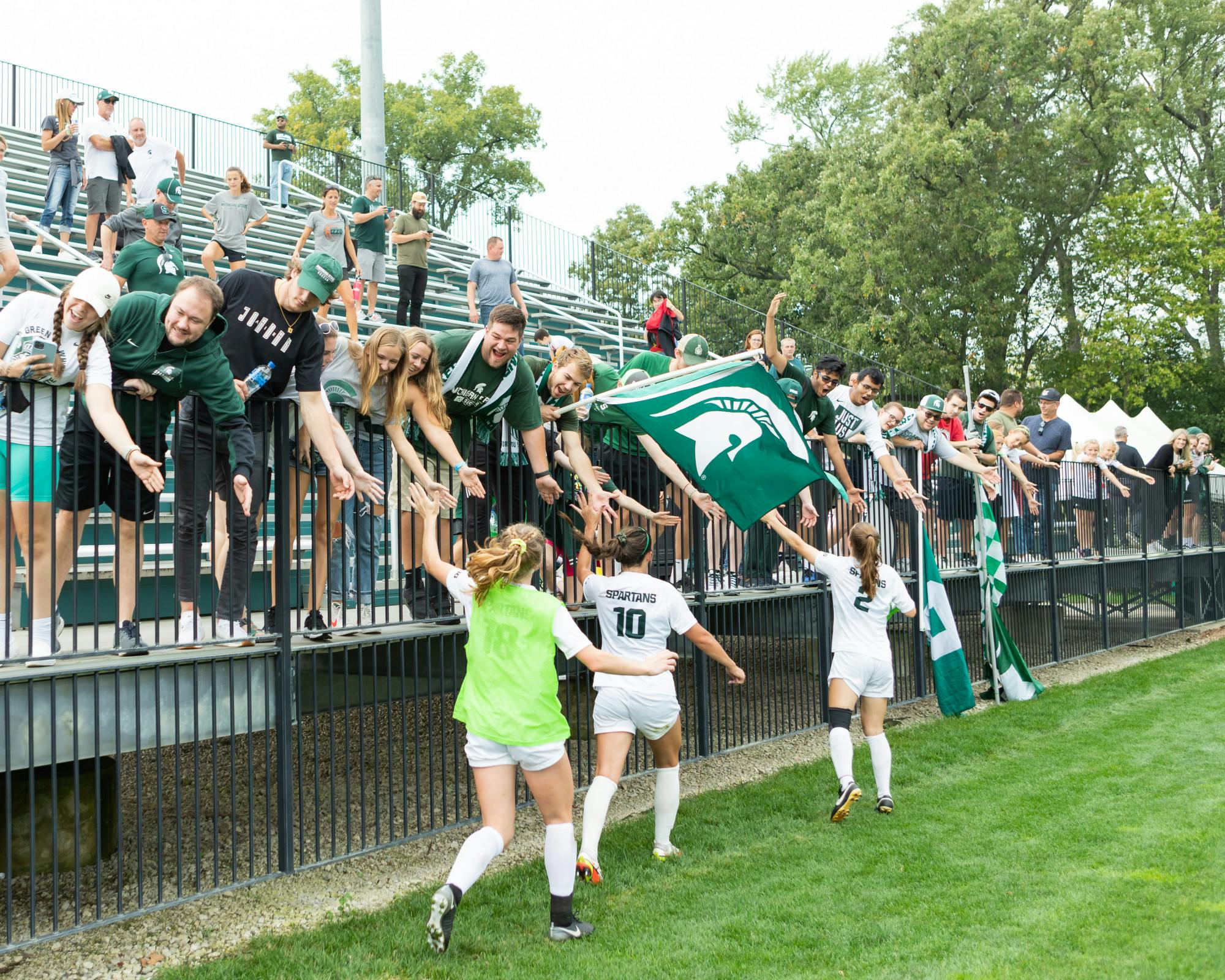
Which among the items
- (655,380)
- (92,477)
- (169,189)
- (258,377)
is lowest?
(92,477)

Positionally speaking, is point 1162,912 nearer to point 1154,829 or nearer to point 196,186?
point 1154,829

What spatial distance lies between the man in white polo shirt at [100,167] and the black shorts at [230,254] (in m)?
1.23

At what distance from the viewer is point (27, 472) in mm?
5051

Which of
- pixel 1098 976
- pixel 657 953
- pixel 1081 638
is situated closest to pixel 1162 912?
pixel 1098 976

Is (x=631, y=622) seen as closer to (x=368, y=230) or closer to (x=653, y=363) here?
(x=653, y=363)

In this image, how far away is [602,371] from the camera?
313 inches

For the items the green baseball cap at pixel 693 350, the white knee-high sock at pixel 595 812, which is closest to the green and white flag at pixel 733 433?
the green baseball cap at pixel 693 350

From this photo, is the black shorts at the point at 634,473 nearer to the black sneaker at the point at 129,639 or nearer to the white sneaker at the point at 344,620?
the white sneaker at the point at 344,620

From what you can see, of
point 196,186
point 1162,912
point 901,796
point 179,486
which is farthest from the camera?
point 196,186

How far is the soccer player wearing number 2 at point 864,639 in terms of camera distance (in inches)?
298

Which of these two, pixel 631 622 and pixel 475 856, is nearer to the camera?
pixel 475 856

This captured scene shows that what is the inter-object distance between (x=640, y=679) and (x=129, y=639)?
2.74 metres

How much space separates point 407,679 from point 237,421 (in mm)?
2201

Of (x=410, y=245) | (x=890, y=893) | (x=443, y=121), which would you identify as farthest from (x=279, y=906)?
(x=443, y=121)
